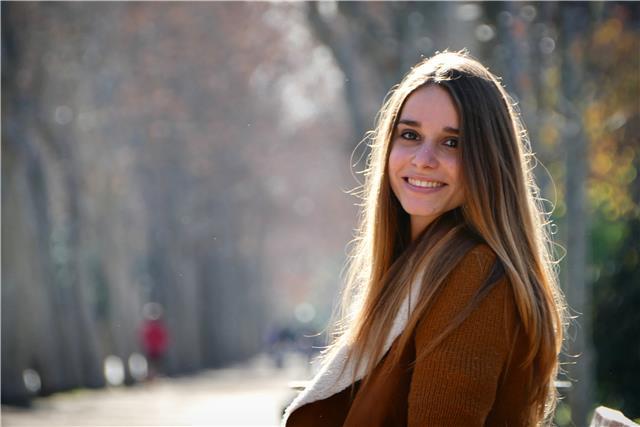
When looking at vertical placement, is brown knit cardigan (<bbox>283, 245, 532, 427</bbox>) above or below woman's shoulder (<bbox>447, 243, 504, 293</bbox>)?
below

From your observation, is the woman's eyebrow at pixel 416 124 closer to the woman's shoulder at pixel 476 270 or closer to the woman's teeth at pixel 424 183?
the woman's teeth at pixel 424 183

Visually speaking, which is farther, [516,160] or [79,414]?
[79,414]

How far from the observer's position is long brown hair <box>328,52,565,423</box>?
3.33 metres

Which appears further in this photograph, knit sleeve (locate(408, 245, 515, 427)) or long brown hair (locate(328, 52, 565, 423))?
long brown hair (locate(328, 52, 565, 423))

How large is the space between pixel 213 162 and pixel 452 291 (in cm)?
3268

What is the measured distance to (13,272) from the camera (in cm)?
2217

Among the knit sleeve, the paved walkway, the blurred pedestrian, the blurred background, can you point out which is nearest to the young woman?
the knit sleeve

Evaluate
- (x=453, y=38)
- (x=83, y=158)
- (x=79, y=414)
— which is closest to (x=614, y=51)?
(x=453, y=38)

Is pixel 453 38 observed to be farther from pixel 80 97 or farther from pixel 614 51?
pixel 80 97

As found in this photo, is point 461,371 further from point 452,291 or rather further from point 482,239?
point 482,239

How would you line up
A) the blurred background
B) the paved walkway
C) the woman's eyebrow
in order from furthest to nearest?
the paved walkway
the blurred background
the woman's eyebrow

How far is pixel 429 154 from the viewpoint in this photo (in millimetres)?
3594

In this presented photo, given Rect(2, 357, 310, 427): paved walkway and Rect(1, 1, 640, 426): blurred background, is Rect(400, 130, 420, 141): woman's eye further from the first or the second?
Rect(2, 357, 310, 427): paved walkway

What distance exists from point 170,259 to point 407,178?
35.4 metres
